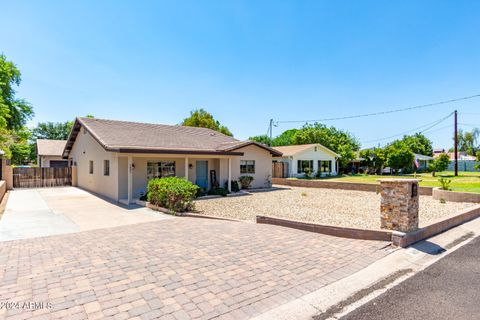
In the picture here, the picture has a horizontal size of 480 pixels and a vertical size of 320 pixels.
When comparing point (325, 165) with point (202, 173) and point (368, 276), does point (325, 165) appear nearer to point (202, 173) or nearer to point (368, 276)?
point (202, 173)

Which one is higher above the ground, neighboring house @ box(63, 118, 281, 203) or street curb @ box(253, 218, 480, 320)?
neighboring house @ box(63, 118, 281, 203)

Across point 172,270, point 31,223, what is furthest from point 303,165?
point 172,270

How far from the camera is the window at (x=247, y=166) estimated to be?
19594mm

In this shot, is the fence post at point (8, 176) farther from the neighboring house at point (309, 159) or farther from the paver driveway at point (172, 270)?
the neighboring house at point (309, 159)

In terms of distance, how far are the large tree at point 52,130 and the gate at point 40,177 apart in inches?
1395

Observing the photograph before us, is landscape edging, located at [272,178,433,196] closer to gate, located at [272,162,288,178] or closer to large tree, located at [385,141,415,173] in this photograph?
gate, located at [272,162,288,178]

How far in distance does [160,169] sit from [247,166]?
22.6ft

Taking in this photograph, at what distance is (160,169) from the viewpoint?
50.6ft

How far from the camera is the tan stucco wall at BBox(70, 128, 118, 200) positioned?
45.8 ft

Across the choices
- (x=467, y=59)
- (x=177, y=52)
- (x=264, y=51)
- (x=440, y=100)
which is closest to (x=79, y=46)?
(x=177, y=52)

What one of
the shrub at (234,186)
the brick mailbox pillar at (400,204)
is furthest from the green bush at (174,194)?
the shrub at (234,186)

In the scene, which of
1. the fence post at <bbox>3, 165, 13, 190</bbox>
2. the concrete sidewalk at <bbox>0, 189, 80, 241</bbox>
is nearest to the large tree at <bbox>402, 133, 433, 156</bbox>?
the concrete sidewalk at <bbox>0, 189, 80, 241</bbox>

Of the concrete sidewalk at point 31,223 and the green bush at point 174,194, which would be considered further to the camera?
the green bush at point 174,194

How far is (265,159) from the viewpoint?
20.8 meters
